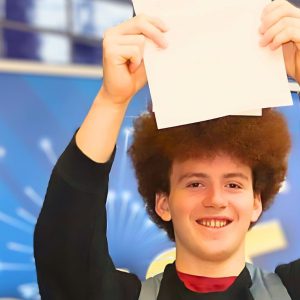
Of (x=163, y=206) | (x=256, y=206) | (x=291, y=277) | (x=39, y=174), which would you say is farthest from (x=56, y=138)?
(x=291, y=277)

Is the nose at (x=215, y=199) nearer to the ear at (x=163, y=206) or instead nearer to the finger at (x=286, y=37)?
the ear at (x=163, y=206)

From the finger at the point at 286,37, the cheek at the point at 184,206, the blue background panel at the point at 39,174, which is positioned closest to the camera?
the finger at the point at 286,37

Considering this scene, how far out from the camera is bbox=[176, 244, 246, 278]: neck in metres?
1.06

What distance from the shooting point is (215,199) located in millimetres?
1014

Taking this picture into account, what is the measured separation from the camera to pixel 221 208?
1018mm

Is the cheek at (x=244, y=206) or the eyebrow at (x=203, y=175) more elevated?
the eyebrow at (x=203, y=175)

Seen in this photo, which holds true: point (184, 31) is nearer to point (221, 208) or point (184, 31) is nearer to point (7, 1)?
point (221, 208)

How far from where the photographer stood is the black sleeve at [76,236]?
98 centimetres

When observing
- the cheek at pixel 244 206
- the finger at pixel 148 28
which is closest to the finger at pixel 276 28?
the finger at pixel 148 28

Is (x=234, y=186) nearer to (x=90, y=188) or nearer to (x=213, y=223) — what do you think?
(x=213, y=223)

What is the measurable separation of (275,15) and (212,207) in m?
0.32

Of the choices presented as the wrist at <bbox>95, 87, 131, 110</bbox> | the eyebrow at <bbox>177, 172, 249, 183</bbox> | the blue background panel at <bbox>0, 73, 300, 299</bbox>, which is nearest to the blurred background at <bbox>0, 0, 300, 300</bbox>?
the blue background panel at <bbox>0, 73, 300, 299</bbox>

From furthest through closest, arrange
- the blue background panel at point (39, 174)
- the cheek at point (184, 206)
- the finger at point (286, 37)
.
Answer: the blue background panel at point (39, 174), the cheek at point (184, 206), the finger at point (286, 37)

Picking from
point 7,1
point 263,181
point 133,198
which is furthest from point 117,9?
point 263,181
